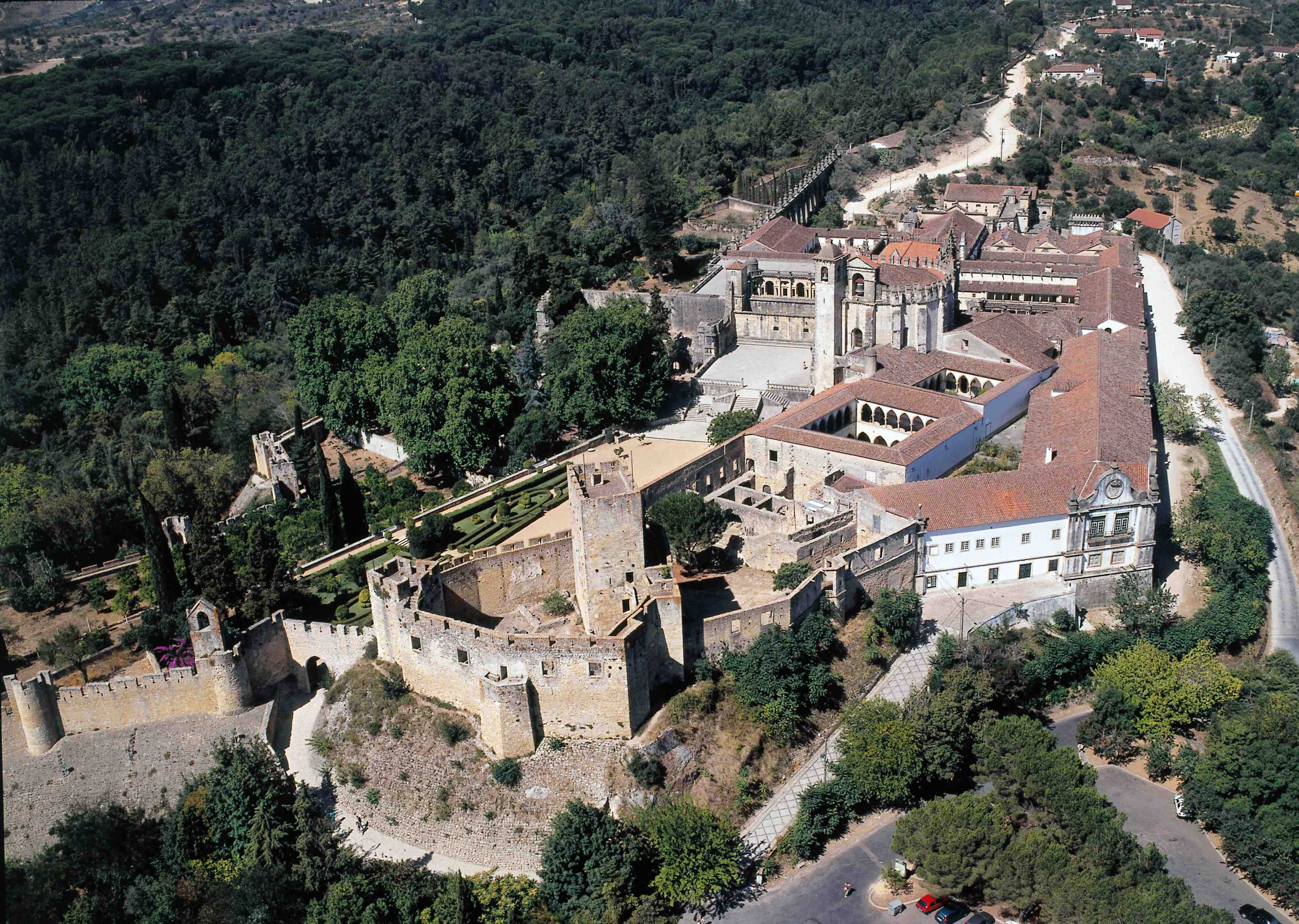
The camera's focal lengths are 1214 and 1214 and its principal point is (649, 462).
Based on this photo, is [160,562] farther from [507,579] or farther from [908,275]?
[908,275]

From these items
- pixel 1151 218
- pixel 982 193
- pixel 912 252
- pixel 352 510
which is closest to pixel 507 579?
pixel 352 510

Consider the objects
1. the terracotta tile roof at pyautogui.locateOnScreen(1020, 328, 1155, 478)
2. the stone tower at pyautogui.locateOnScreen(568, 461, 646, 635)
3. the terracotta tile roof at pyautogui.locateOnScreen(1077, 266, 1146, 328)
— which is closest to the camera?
the stone tower at pyautogui.locateOnScreen(568, 461, 646, 635)

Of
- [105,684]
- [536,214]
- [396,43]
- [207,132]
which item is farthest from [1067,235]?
[396,43]

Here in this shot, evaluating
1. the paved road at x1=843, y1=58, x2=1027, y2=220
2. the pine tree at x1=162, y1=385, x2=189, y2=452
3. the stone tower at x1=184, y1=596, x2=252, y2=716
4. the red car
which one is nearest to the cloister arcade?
the red car

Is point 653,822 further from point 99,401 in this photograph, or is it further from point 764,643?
point 99,401

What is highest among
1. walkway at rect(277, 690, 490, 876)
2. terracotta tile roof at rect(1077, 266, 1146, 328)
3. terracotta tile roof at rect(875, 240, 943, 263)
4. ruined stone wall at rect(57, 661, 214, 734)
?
terracotta tile roof at rect(875, 240, 943, 263)

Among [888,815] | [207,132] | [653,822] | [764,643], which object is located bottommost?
[888,815]

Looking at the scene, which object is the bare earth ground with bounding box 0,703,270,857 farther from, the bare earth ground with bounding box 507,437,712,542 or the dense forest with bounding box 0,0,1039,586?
the dense forest with bounding box 0,0,1039,586
